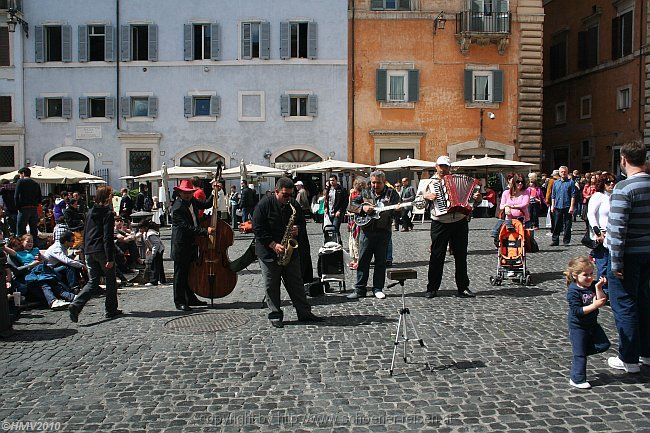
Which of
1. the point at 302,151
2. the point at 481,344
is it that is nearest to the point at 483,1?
the point at 302,151

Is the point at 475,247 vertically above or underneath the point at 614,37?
underneath

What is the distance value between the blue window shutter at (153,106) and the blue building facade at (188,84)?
5 cm

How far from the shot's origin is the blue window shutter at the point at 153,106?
32250mm

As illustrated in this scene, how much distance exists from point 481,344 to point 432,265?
2.83m

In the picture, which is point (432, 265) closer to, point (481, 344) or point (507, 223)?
point (507, 223)

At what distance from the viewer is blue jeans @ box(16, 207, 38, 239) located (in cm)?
1549

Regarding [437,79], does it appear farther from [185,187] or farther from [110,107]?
[185,187]

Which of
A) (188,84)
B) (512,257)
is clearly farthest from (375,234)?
(188,84)

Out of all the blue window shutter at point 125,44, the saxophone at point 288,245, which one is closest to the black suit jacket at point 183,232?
the saxophone at point 288,245

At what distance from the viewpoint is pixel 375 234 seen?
→ 33.1 ft

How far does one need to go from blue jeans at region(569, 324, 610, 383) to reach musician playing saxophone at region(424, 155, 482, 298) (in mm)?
4187

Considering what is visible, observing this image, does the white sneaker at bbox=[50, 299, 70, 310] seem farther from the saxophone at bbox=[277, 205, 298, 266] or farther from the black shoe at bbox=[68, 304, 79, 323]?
the saxophone at bbox=[277, 205, 298, 266]

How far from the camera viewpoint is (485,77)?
3253 centimetres

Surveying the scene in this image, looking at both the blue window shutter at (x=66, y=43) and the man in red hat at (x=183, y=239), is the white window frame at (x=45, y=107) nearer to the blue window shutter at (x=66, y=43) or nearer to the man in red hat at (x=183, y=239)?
the blue window shutter at (x=66, y=43)
